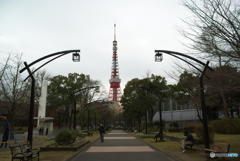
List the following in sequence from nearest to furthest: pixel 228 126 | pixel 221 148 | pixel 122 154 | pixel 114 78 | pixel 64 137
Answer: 1. pixel 221 148
2. pixel 122 154
3. pixel 64 137
4. pixel 228 126
5. pixel 114 78

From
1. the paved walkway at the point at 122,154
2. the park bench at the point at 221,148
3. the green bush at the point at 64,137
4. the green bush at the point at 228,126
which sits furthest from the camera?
the green bush at the point at 228,126

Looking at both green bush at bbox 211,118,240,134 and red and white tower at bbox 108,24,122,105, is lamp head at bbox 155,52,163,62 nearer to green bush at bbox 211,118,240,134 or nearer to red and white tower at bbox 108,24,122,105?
green bush at bbox 211,118,240,134

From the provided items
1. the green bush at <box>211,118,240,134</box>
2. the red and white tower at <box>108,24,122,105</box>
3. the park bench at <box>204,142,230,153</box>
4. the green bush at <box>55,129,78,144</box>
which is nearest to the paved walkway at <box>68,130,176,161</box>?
the green bush at <box>55,129,78,144</box>

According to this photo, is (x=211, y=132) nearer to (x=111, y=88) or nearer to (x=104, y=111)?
(x=104, y=111)

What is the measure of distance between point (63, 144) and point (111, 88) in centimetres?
11291

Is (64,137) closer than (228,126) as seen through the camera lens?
Yes

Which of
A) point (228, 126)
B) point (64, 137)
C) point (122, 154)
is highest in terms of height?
point (228, 126)

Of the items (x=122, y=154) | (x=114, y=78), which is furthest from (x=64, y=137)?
(x=114, y=78)

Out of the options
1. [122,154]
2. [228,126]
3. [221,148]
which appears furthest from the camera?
[228,126]

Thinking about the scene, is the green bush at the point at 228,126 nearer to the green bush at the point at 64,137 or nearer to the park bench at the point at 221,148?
the park bench at the point at 221,148

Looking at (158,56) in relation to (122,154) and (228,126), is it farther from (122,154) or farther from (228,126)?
(228,126)

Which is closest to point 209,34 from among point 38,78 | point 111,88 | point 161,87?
point 161,87

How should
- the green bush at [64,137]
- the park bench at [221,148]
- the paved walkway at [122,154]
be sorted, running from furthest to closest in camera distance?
the green bush at [64,137], the paved walkway at [122,154], the park bench at [221,148]

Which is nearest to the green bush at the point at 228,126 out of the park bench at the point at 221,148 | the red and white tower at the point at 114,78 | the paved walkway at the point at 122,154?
the paved walkway at the point at 122,154
